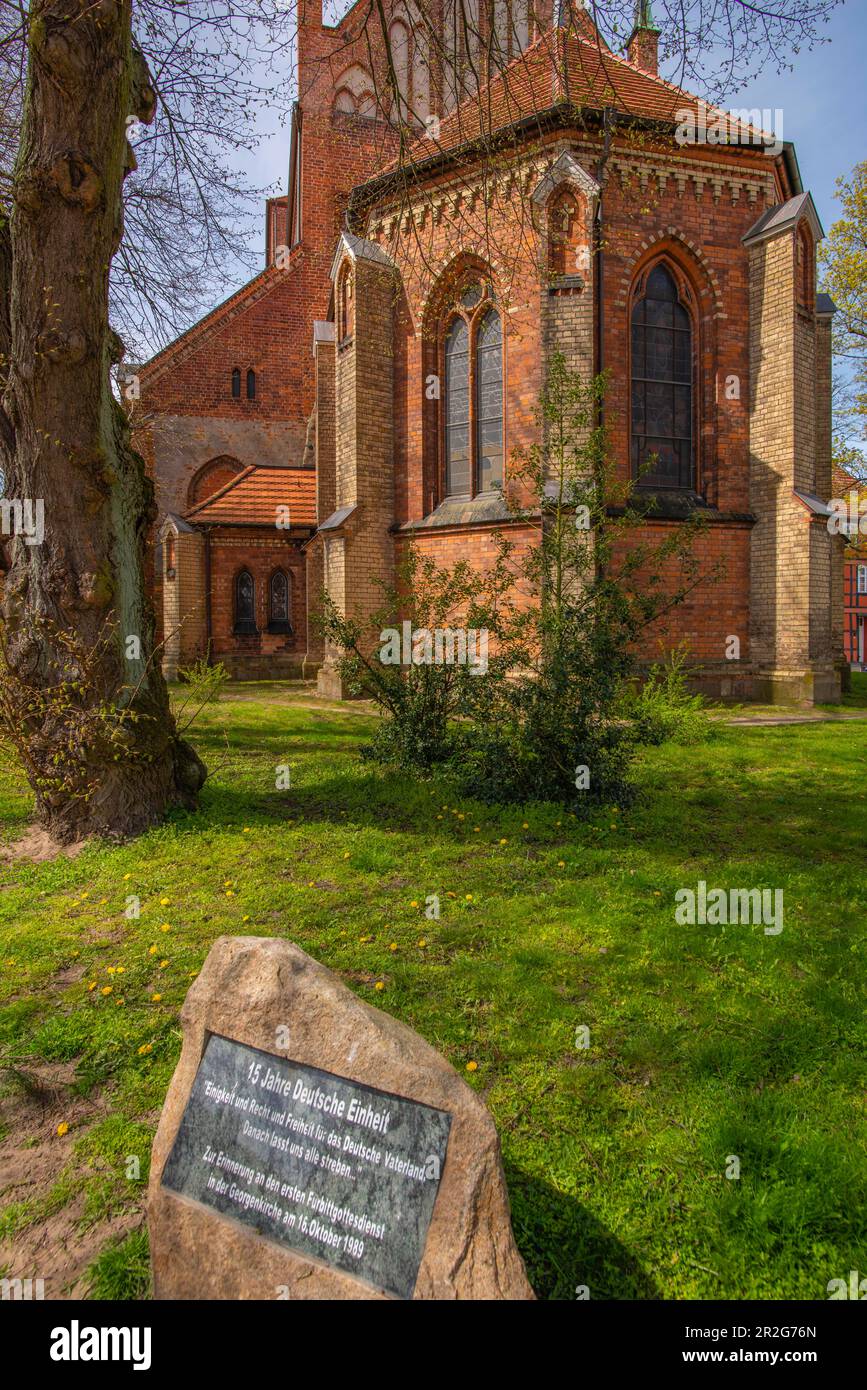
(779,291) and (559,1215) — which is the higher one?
(779,291)

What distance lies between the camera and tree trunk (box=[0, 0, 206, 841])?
538 cm

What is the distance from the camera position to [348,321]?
49.8 feet

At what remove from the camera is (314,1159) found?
2.11 metres

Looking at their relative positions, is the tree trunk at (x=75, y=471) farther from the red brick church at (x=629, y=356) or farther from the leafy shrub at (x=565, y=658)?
the red brick church at (x=629, y=356)

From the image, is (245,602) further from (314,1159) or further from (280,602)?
(314,1159)

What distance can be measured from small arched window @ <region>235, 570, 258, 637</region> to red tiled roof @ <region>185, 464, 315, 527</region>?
1.40 m

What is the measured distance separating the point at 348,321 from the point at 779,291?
7.68 metres

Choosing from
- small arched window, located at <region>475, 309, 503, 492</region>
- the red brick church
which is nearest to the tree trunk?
the red brick church

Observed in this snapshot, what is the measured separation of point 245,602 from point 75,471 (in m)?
14.5

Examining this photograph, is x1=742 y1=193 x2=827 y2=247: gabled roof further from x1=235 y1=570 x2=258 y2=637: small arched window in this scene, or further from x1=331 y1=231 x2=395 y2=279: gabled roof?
x1=235 y1=570 x2=258 y2=637: small arched window

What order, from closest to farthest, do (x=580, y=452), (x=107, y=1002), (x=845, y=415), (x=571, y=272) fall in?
(x=107, y=1002), (x=580, y=452), (x=571, y=272), (x=845, y=415)

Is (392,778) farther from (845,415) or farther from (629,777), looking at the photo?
(845,415)

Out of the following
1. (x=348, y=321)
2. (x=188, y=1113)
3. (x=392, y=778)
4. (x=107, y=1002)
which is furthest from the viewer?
(x=348, y=321)
